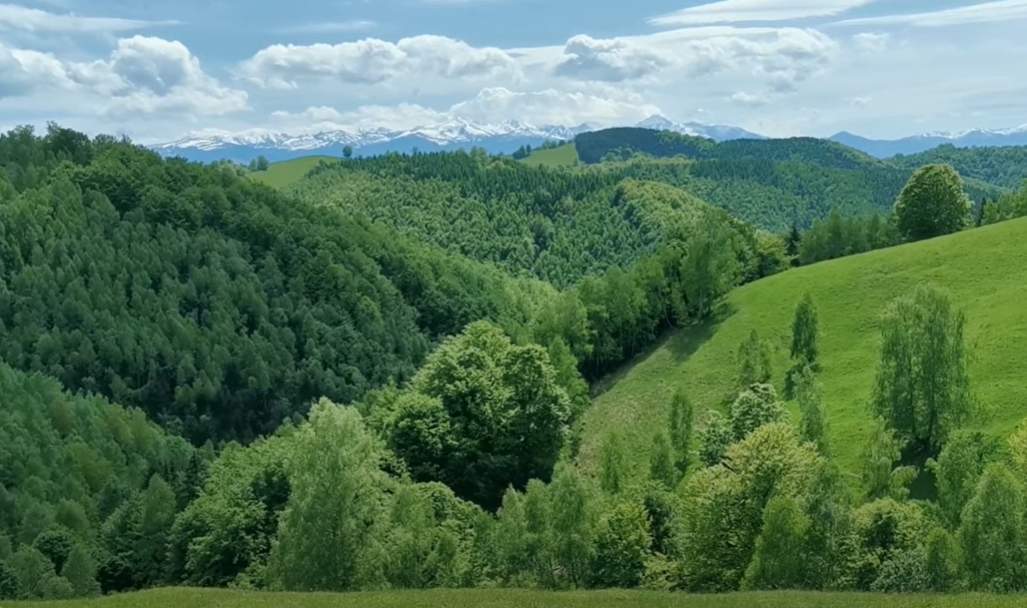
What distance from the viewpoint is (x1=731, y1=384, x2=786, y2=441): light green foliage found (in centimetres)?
6175

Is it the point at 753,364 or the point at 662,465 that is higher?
the point at 753,364

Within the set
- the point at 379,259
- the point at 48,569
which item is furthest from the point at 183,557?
the point at 379,259

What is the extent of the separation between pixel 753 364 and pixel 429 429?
30.5m

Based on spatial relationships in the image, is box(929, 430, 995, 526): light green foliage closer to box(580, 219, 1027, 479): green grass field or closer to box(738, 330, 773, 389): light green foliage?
box(580, 219, 1027, 479): green grass field

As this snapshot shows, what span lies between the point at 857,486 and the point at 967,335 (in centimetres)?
3120

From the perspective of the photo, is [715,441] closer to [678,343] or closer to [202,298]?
[678,343]

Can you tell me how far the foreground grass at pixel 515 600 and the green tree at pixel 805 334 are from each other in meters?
59.2

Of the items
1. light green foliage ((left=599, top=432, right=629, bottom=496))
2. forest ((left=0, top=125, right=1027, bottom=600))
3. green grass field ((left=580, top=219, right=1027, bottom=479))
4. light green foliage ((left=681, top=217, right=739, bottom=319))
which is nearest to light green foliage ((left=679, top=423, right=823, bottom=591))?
forest ((left=0, top=125, right=1027, bottom=600))

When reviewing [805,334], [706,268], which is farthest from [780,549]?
[706,268]

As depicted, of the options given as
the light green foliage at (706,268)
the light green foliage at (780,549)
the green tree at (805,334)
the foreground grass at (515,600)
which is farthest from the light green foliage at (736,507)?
the light green foliage at (706,268)

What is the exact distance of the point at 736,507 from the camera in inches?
1684

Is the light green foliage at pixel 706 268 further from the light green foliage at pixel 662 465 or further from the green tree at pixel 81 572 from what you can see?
the green tree at pixel 81 572

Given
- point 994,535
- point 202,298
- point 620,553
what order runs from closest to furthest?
point 994,535, point 620,553, point 202,298

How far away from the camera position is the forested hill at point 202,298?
14938cm
